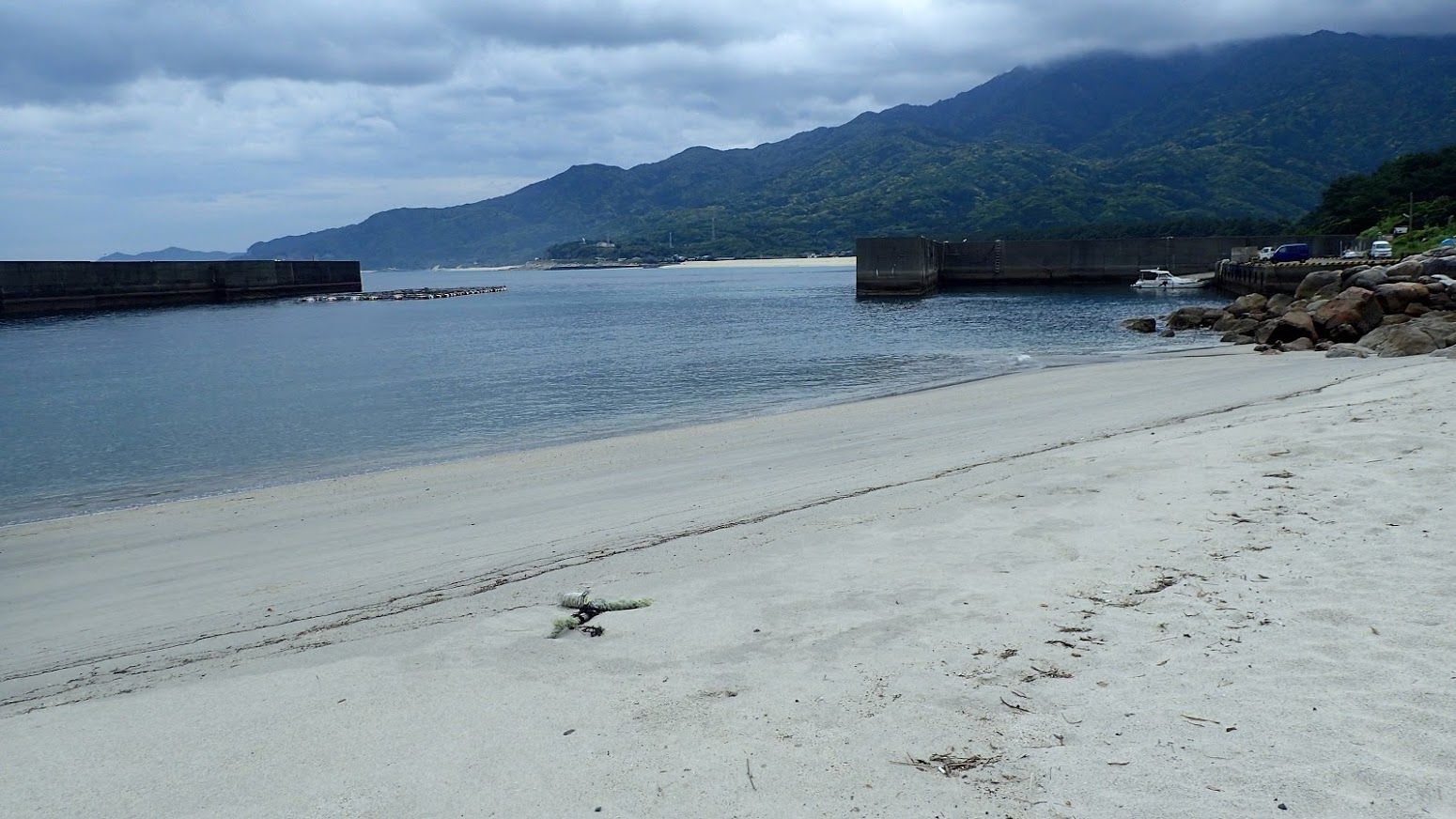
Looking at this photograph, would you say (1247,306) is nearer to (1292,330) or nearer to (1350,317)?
(1292,330)

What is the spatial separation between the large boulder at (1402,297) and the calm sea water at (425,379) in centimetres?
640

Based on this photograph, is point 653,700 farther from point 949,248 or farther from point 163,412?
point 949,248

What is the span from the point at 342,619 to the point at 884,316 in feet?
→ 142

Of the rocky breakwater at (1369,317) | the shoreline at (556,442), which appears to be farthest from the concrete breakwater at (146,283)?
the rocky breakwater at (1369,317)

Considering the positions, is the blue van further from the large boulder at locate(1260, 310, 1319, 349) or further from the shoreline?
the large boulder at locate(1260, 310, 1319, 349)

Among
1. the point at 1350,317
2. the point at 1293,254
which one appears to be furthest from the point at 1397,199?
the point at 1350,317

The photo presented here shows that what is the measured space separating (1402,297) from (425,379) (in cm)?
2482

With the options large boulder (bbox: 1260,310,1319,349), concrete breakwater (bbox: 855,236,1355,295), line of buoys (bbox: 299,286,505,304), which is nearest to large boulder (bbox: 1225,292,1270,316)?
large boulder (bbox: 1260,310,1319,349)

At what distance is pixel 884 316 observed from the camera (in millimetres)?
47906

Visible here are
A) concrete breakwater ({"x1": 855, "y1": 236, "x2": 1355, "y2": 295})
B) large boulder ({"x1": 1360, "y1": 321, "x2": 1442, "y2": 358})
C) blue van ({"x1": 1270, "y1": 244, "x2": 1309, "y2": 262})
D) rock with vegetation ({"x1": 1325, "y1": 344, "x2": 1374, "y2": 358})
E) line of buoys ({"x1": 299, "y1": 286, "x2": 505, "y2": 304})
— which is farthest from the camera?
line of buoys ({"x1": 299, "y1": 286, "x2": 505, "y2": 304})

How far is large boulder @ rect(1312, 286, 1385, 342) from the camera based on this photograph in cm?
2119

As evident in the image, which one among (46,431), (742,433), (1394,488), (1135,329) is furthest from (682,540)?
(1135,329)

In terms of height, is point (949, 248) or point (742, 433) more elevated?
point (949, 248)

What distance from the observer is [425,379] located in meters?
27.1
